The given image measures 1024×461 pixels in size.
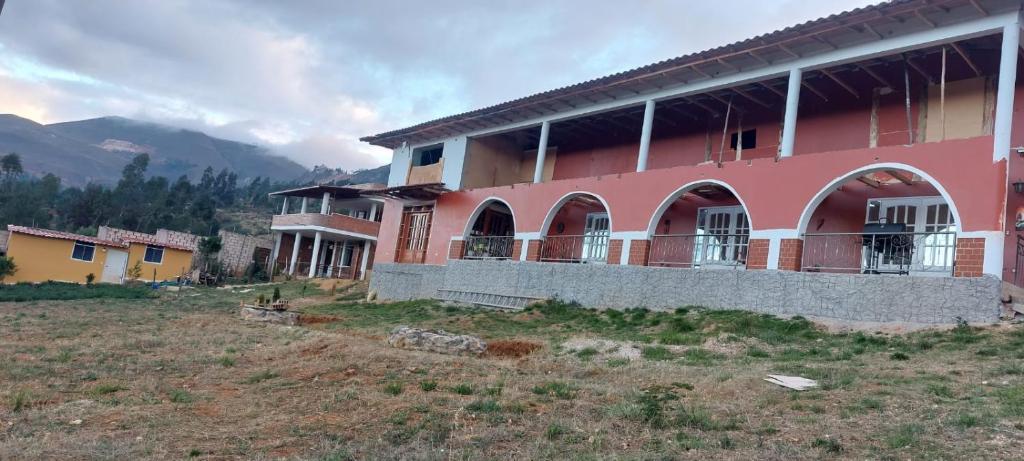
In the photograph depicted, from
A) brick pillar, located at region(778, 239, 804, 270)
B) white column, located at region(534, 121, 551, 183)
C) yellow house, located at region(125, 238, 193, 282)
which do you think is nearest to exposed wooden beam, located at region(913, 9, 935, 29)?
brick pillar, located at region(778, 239, 804, 270)

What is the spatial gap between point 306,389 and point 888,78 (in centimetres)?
1453

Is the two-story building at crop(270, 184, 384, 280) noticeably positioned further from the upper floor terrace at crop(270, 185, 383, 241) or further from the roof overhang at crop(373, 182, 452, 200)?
the roof overhang at crop(373, 182, 452, 200)

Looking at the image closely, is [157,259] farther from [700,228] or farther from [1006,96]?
[1006,96]

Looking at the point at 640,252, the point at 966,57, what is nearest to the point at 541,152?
the point at 640,252

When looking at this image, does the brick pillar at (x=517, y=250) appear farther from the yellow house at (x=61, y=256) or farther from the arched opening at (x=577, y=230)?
the yellow house at (x=61, y=256)

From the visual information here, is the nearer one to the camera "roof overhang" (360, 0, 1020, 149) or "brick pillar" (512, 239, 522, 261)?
"roof overhang" (360, 0, 1020, 149)

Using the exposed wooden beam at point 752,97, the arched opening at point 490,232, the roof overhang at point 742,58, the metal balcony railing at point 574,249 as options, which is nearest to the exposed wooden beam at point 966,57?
the roof overhang at point 742,58

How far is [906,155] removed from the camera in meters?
12.4

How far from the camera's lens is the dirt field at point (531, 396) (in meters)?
5.38

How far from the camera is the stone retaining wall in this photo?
10789mm

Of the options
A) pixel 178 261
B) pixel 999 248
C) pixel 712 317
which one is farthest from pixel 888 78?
pixel 178 261

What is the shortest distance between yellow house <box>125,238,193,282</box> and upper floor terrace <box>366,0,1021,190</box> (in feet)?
60.2

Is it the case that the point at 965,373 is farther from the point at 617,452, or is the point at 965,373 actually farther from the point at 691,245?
the point at 691,245

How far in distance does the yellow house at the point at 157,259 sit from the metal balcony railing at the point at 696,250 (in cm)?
2616
